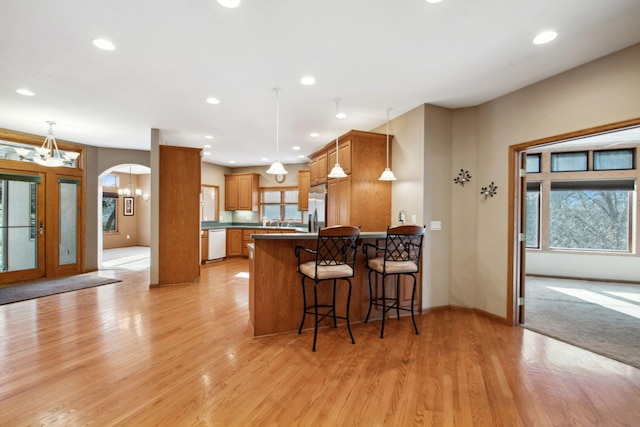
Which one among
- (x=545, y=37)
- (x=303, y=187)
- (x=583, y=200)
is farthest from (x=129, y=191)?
(x=583, y=200)

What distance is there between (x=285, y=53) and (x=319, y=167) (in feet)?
9.61

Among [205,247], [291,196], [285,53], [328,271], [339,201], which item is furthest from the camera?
[291,196]

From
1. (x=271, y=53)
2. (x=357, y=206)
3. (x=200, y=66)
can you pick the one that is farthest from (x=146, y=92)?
(x=357, y=206)

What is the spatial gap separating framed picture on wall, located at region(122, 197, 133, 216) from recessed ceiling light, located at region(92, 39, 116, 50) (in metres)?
9.11

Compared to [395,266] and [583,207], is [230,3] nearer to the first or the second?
[395,266]

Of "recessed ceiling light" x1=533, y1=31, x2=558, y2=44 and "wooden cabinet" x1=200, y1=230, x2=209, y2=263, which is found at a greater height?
"recessed ceiling light" x1=533, y1=31, x2=558, y2=44

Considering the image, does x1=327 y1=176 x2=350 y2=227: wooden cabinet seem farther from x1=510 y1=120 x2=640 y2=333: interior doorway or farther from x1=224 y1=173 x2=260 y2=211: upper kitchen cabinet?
x1=224 y1=173 x2=260 y2=211: upper kitchen cabinet

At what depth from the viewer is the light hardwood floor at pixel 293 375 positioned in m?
1.85

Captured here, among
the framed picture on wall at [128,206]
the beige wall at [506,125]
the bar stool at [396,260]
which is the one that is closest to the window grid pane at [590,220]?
the beige wall at [506,125]

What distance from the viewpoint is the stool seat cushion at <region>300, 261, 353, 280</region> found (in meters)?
2.78

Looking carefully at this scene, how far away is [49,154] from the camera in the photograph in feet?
16.3

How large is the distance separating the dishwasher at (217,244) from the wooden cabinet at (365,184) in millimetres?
4136

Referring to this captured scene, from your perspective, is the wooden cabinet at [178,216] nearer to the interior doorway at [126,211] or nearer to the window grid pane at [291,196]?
the window grid pane at [291,196]

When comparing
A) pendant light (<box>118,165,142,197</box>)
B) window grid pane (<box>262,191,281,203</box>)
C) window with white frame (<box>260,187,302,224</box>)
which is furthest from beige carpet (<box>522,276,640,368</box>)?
pendant light (<box>118,165,142,197</box>)
